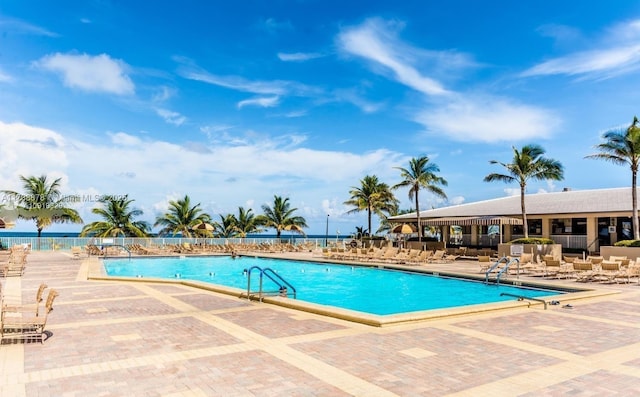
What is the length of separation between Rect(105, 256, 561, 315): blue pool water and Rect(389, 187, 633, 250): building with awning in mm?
9734

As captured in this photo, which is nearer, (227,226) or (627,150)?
(627,150)

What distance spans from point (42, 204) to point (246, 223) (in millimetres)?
18046

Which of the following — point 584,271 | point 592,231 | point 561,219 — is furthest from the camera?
point 561,219

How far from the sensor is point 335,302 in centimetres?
1591

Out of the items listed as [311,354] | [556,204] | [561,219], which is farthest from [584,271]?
[556,204]

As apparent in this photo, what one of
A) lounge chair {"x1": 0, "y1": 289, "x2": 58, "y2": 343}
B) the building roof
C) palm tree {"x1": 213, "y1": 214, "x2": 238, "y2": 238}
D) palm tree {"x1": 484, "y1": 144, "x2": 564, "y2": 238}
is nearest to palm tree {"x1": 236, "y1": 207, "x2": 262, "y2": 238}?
palm tree {"x1": 213, "y1": 214, "x2": 238, "y2": 238}

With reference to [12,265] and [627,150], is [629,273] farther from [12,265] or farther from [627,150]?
[12,265]

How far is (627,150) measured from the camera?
79.5 ft

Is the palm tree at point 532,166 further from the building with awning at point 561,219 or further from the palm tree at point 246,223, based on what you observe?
the palm tree at point 246,223

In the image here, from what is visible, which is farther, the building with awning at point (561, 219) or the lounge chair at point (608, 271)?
the building with awning at point (561, 219)

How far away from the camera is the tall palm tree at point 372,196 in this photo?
138 feet

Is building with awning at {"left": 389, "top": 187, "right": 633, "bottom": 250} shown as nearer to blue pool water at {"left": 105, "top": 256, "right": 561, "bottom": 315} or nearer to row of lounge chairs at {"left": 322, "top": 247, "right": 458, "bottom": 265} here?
row of lounge chairs at {"left": 322, "top": 247, "right": 458, "bottom": 265}

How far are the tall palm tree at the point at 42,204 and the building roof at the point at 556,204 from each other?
27.2 metres

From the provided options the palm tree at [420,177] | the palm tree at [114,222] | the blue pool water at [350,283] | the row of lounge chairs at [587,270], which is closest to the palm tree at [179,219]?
the palm tree at [114,222]
